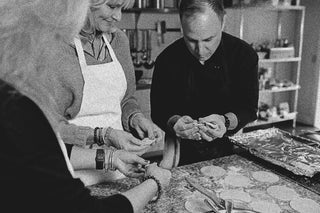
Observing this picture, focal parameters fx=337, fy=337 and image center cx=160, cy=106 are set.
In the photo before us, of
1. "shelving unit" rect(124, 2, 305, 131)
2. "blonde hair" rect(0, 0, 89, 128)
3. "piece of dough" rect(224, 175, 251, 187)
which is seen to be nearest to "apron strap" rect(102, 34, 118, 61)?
"piece of dough" rect(224, 175, 251, 187)

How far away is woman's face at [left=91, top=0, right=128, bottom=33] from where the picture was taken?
5.19 feet

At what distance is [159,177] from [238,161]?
2.06 feet

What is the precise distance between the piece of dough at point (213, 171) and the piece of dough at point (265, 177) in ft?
0.49

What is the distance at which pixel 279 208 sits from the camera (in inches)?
51.8

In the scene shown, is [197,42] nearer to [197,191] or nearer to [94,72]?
[94,72]

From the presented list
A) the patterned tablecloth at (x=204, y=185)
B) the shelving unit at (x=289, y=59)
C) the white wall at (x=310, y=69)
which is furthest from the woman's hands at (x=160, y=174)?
the white wall at (x=310, y=69)

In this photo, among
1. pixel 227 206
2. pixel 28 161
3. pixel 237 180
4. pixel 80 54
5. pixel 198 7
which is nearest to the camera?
pixel 28 161

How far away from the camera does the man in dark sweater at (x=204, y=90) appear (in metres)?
2.03

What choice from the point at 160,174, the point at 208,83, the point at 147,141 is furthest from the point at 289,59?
the point at 160,174

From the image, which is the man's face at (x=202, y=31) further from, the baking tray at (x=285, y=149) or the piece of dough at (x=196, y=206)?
the piece of dough at (x=196, y=206)

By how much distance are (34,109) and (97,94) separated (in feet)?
3.29

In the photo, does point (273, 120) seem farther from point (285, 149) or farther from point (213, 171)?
point (213, 171)

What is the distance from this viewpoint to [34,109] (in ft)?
2.34

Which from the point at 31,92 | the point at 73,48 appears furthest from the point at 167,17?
the point at 31,92
